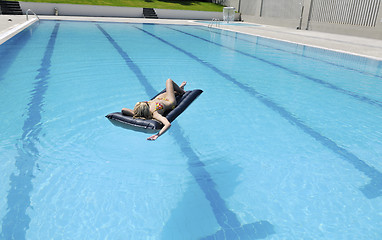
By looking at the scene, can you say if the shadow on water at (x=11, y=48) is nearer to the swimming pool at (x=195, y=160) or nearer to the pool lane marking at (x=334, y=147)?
the swimming pool at (x=195, y=160)

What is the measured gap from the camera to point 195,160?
2943mm

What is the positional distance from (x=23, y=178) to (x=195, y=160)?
1.51 m

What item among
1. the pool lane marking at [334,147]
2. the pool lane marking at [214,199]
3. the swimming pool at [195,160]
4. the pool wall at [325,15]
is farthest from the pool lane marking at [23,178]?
the pool wall at [325,15]

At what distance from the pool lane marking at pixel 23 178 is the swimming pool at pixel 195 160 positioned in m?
0.01

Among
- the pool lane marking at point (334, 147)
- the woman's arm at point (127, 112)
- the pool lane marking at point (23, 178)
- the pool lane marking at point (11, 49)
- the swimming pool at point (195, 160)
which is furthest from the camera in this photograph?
the pool lane marking at point (11, 49)

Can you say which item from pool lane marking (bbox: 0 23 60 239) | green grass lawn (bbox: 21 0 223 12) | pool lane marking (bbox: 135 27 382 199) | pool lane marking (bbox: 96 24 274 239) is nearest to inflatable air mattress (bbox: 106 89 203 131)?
pool lane marking (bbox: 96 24 274 239)

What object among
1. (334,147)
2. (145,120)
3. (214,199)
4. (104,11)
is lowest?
(214,199)

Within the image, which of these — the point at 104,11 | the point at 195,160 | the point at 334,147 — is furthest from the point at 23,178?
the point at 104,11

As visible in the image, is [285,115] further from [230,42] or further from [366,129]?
[230,42]

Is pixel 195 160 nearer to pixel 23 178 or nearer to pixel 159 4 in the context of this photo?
pixel 23 178

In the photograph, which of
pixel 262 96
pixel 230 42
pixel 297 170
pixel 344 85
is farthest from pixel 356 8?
pixel 297 170

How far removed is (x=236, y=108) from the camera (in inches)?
175

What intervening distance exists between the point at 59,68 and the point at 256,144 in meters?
4.66

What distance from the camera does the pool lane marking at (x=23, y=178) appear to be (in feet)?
6.62
